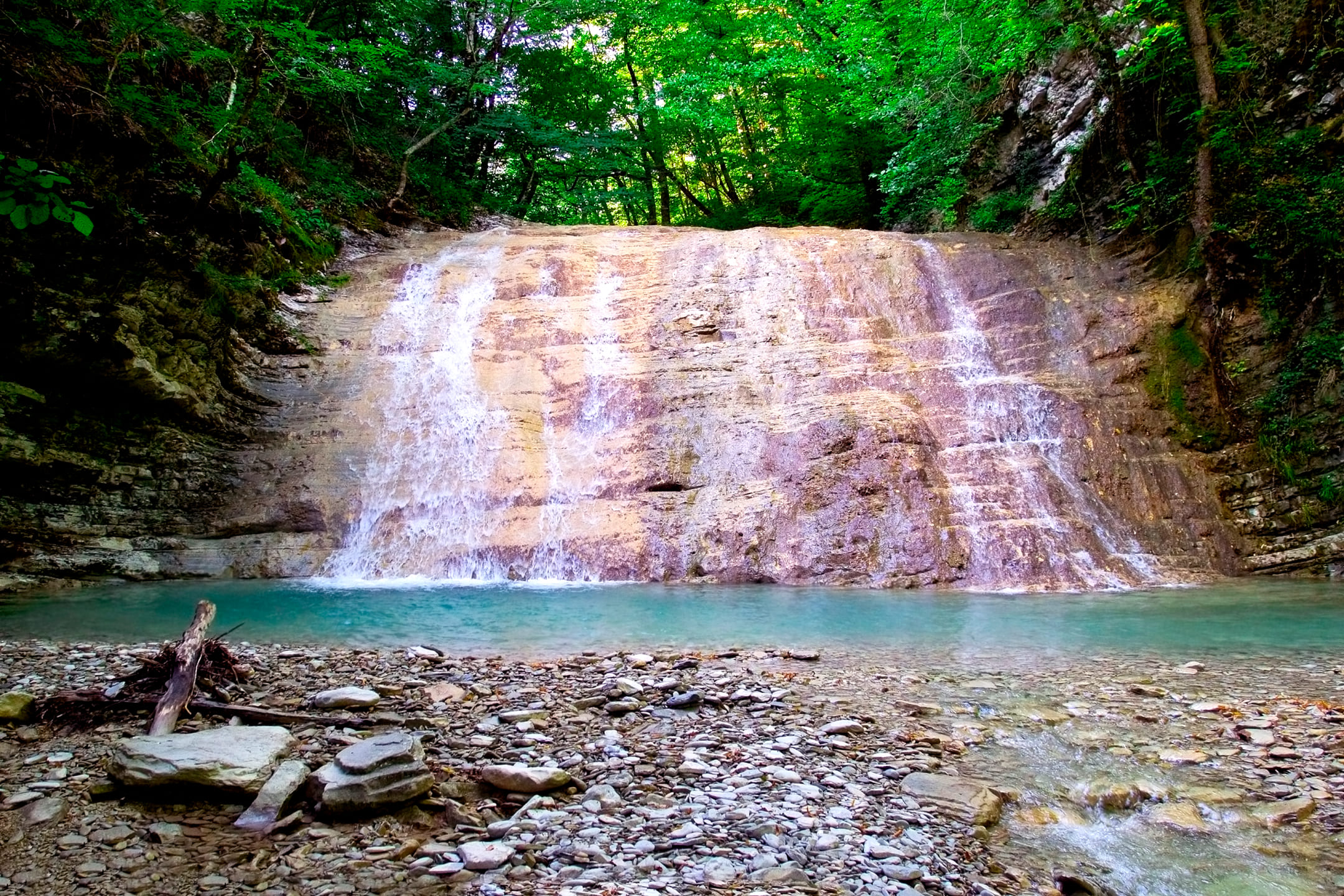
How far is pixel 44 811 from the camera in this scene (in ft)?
8.18

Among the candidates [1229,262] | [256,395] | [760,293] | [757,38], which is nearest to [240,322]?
[256,395]

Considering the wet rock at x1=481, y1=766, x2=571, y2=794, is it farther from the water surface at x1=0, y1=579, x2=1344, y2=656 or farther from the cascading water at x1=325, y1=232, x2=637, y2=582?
the cascading water at x1=325, y1=232, x2=637, y2=582

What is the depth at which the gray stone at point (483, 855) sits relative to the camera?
2.25m

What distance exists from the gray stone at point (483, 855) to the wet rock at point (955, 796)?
1.53 m

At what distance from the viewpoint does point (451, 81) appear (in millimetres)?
19188

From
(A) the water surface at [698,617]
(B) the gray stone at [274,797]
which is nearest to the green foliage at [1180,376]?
(A) the water surface at [698,617]

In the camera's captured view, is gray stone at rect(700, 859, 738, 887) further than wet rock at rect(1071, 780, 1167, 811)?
No

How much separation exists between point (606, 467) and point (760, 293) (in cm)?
480

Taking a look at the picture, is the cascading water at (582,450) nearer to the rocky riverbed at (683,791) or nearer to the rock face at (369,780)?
the rocky riverbed at (683,791)

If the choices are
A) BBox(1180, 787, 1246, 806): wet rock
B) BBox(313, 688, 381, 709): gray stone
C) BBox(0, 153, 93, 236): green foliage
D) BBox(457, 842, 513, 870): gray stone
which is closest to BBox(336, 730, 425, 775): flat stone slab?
BBox(457, 842, 513, 870): gray stone

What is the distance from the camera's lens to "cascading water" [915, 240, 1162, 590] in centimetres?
865

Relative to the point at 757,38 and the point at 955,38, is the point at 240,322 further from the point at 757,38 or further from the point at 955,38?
the point at 757,38

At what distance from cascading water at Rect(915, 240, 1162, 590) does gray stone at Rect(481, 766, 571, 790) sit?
22.9 ft

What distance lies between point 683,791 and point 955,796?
1035 millimetres
